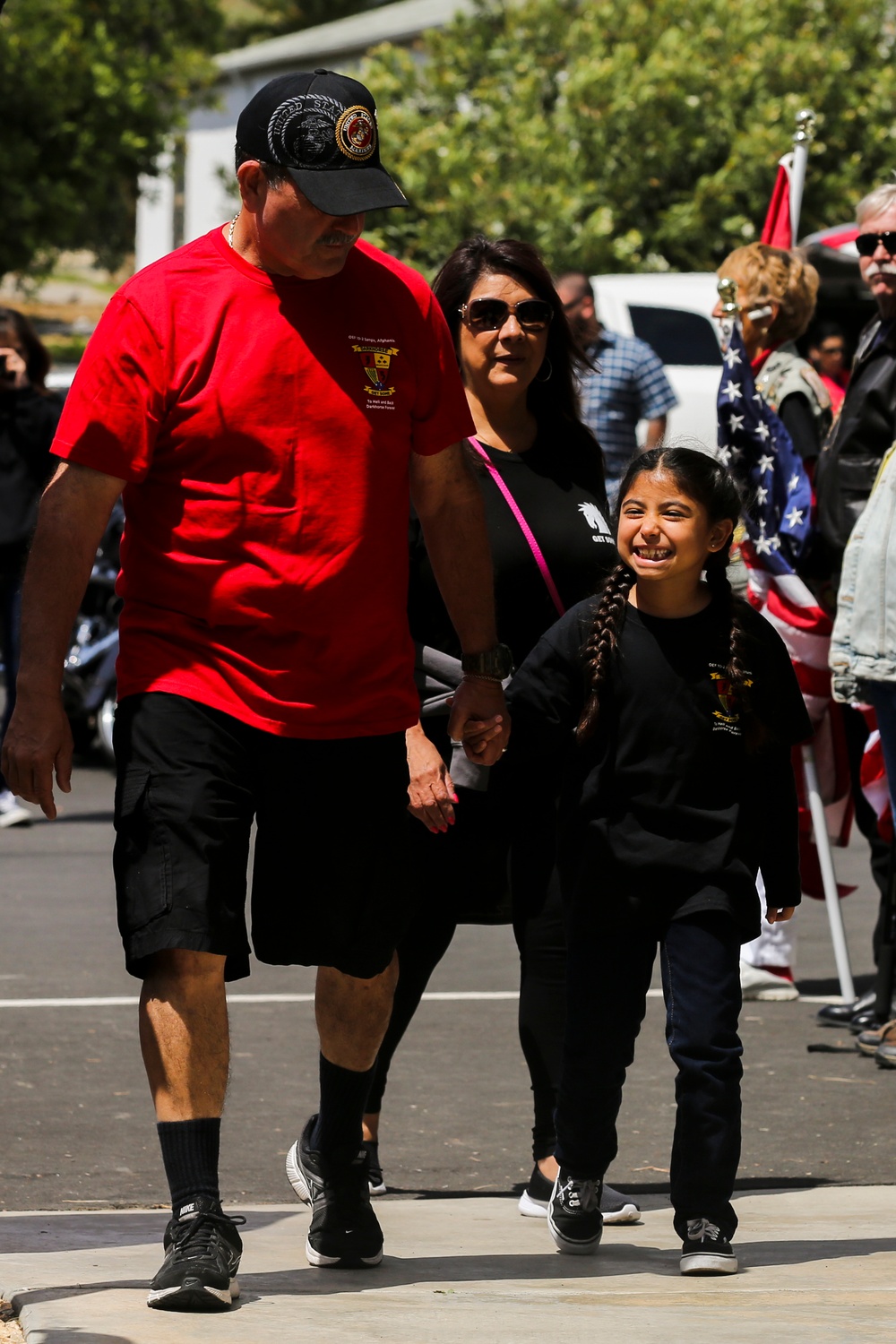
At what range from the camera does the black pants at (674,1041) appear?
4.24 meters

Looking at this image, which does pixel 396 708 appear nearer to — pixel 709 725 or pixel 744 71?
pixel 709 725

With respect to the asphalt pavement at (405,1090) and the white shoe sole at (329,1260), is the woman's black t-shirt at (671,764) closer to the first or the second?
the asphalt pavement at (405,1090)

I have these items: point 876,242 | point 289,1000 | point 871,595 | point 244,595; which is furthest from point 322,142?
point 289,1000

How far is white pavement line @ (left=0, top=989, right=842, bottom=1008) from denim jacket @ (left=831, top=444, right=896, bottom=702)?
144cm

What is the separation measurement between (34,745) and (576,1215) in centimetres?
142

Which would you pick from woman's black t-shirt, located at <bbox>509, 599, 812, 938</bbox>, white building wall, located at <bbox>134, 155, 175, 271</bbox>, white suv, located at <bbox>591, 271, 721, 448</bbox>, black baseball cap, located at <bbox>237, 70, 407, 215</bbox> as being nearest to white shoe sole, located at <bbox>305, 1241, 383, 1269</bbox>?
woman's black t-shirt, located at <bbox>509, 599, 812, 938</bbox>

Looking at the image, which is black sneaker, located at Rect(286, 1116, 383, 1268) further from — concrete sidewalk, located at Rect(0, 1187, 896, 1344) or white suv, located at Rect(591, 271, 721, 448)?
white suv, located at Rect(591, 271, 721, 448)

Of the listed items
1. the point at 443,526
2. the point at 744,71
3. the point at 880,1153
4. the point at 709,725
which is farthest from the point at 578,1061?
the point at 744,71

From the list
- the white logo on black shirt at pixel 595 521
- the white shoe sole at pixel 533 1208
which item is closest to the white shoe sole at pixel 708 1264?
the white shoe sole at pixel 533 1208

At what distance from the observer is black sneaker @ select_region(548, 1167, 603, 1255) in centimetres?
439

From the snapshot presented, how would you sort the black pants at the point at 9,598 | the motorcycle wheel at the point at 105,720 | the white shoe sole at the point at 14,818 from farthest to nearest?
the motorcycle wheel at the point at 105,720, the white shoe sole at the point at 14,818, the black pants at the point at 9,598

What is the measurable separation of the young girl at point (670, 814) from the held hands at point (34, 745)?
100 centimetres

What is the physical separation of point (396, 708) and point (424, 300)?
29.7 inches

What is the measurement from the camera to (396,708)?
4137 millimetres
